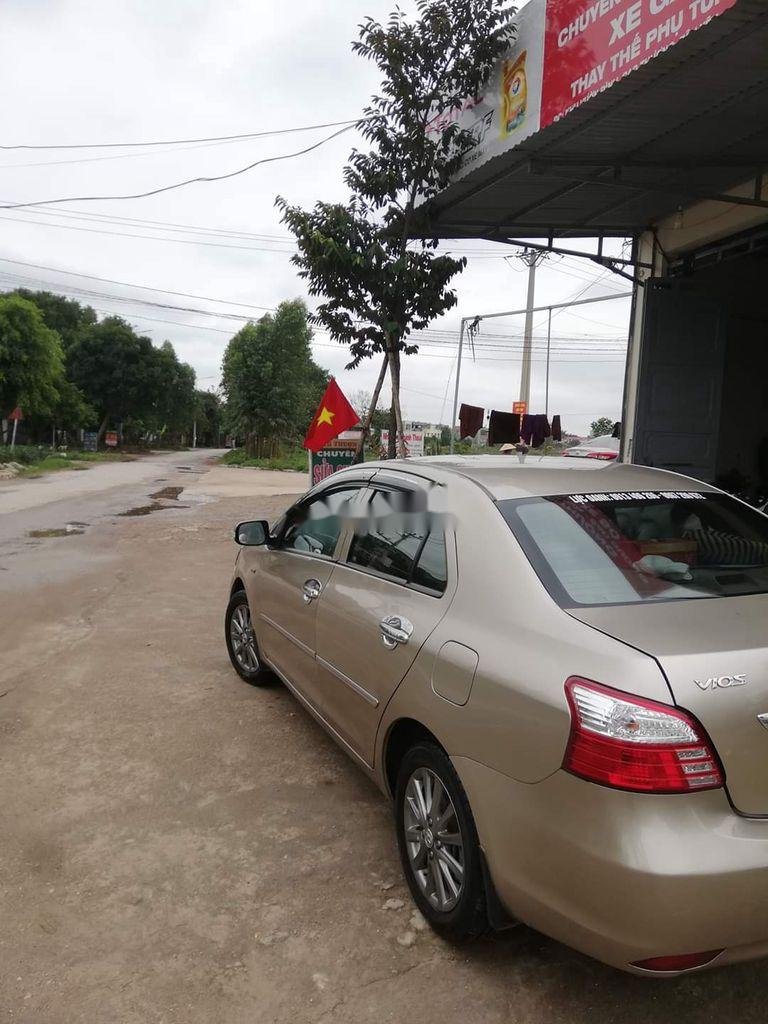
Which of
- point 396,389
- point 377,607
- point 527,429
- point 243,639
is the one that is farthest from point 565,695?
point 527,429

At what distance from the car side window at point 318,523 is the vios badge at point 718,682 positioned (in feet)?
6.61

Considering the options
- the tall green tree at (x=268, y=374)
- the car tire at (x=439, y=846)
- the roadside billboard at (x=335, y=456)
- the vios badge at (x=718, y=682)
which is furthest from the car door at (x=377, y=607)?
the tall green tree at (x=268, y=374)

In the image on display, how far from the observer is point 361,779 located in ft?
11.8

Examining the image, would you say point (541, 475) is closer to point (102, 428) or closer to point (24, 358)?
point (24, 358)

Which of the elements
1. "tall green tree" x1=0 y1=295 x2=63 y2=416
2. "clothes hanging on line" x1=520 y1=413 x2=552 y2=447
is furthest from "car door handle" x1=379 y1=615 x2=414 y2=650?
"tall green tree" x1=0 y1=295 x2=63 y2=416

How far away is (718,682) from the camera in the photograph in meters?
1.83

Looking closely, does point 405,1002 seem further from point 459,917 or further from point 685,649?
point 685,649

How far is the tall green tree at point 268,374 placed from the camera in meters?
37.7

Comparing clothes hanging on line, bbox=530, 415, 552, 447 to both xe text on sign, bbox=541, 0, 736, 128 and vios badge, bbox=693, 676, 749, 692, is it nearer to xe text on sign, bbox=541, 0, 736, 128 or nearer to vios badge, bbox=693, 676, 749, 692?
xe text on sign, bbox=541, 0, 736, 128

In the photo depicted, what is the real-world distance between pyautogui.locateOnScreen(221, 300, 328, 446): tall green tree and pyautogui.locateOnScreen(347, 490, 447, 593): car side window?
35.1 meters

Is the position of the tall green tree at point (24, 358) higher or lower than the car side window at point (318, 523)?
higher

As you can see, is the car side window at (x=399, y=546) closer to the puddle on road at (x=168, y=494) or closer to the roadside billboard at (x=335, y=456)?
the roadside billboard at (x=335, y=456)

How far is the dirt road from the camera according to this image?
218 centimetres

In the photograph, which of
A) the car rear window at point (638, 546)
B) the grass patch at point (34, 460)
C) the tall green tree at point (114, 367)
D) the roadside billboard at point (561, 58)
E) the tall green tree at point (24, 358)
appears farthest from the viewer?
the tall green tree at point (114, 367)
